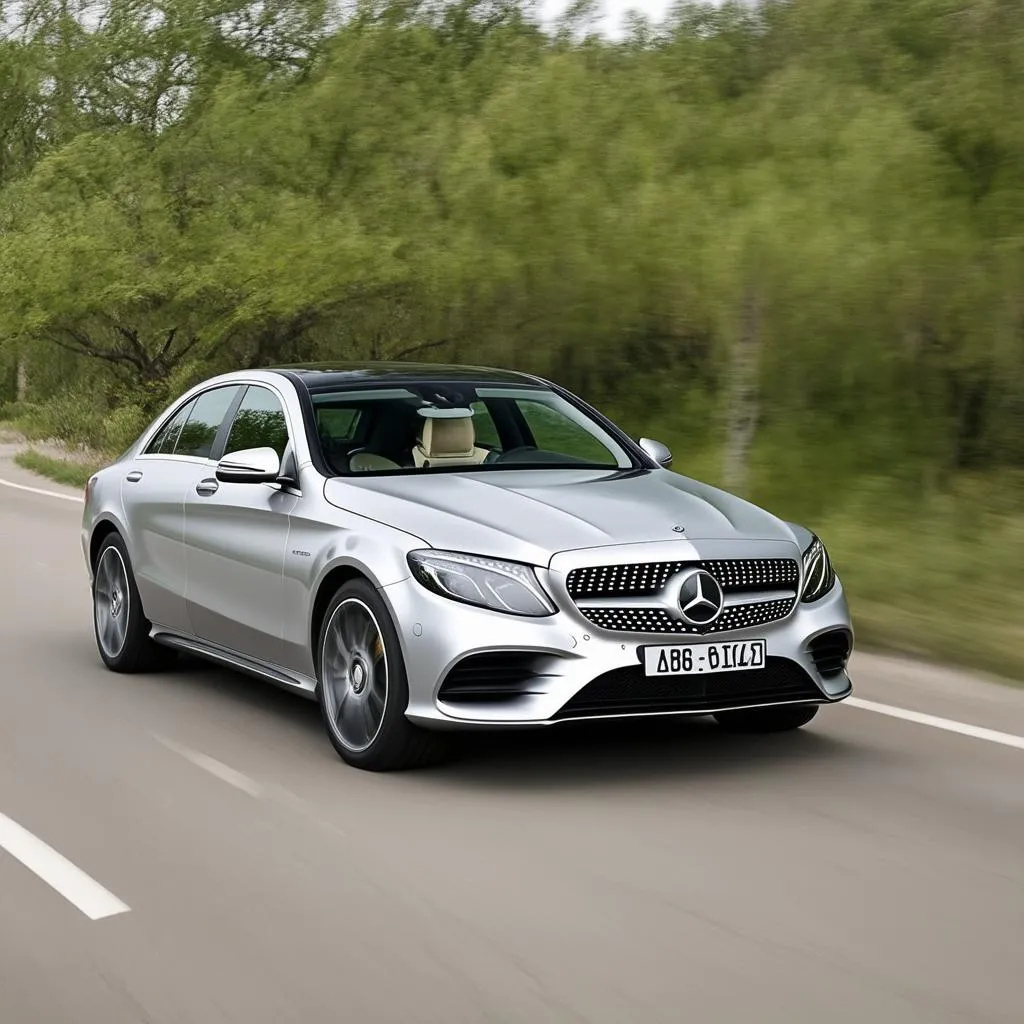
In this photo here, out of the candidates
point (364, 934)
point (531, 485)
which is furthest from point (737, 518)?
point (364, 934)

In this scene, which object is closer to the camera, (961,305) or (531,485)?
(531,485)

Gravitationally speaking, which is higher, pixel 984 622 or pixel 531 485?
pixel 531 485

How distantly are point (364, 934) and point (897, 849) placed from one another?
1726 millimetres

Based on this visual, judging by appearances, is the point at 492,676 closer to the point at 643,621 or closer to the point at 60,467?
the point at 643,621

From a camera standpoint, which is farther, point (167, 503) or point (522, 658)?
point (167, 503)

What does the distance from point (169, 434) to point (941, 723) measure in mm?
3902

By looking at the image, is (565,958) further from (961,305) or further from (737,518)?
(961,305)

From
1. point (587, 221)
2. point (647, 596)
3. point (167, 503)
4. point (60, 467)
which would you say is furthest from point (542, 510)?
point (60, 467)

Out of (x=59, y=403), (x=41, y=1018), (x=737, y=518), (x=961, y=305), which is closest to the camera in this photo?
(x=41, y=1018)

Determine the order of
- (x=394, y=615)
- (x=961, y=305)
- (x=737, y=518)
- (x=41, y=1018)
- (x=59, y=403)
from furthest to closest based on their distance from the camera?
1. (x=59, y=403)
2. (x=961, y=305)
3. (x=737, y=518)
4. (x=394, y=615)
5. (x=41, y=1018)

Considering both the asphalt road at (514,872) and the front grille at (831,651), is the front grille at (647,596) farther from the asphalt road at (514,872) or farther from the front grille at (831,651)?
the asphalt road at (514,872)

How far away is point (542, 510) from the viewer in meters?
6.57

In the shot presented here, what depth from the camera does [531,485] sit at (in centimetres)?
702

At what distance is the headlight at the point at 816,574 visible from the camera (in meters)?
6.66
